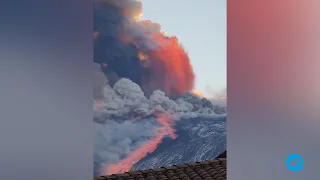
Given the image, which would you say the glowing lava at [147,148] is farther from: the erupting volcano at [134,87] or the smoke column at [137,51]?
the smoke column at [137,51]

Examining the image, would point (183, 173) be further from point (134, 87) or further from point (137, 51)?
point (137, 51)

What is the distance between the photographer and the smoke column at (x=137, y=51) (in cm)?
805

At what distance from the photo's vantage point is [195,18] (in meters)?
8.59

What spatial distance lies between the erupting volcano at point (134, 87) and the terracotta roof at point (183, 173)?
157 inches

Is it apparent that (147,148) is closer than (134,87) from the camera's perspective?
No

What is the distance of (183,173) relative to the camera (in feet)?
13.2
